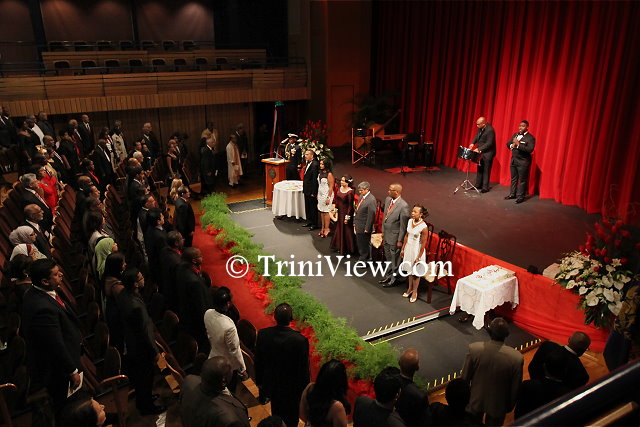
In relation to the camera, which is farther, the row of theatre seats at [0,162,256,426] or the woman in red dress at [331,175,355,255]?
the woman in red dress at [331,175,355,255]

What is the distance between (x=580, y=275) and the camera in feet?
17.4

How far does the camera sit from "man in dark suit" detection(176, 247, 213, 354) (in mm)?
4160

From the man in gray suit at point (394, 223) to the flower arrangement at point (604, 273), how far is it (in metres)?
1.99

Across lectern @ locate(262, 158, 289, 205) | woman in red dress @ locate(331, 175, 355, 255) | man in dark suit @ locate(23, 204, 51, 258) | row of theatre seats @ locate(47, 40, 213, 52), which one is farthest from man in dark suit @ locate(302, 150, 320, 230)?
A: row of theatre seats @ locate(47, 40, 213, 52)

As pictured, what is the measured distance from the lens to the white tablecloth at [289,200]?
9125mm

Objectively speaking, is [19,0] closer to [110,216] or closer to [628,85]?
[110,216]

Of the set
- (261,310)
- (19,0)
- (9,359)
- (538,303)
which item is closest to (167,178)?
(261,310)

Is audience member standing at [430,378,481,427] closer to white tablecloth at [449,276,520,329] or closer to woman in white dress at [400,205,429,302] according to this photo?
white tablecloth at [449,276,520,329]

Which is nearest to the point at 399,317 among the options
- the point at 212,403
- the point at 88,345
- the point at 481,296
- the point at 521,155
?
the point at 481,296

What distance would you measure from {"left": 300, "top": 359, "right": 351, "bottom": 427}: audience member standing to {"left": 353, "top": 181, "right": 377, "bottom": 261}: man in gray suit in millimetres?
4169

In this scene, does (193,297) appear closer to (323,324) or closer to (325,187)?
(323,324)

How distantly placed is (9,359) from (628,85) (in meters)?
9.07

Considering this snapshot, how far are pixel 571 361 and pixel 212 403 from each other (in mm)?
2443

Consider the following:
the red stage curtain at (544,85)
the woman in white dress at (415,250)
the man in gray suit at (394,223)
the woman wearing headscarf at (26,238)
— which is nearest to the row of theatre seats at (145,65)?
the red stage curtain at (544,85)
